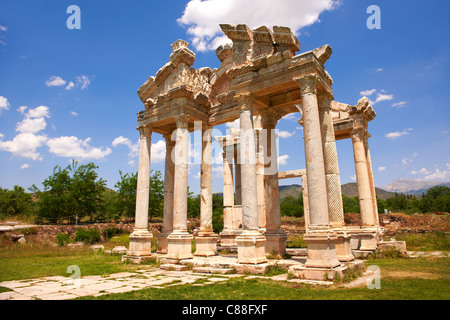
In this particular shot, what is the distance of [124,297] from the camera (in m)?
6.62

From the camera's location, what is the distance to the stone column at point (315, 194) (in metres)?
8.64

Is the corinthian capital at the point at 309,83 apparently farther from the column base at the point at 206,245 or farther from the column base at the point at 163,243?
the column base at the point at 163,243

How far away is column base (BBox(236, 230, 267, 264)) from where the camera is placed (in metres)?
9.90

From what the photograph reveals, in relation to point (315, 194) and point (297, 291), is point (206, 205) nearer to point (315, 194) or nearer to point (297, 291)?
point (315, 194)

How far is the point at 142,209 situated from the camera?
46.6 feet

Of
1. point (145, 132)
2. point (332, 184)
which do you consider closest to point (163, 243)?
point (145, 132)

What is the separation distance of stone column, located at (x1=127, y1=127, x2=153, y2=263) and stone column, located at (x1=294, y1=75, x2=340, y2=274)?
26.2 feet

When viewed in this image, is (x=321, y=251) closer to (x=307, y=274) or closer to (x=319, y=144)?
(x=307, y=274)

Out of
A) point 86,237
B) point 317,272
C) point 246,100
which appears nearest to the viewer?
point 317,272

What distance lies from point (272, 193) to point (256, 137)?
334 centimetres

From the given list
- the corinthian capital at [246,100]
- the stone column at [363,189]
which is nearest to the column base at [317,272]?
the corinthian capital at [246,100]

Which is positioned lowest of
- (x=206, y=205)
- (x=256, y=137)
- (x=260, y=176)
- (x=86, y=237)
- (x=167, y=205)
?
(x=86, y=237)

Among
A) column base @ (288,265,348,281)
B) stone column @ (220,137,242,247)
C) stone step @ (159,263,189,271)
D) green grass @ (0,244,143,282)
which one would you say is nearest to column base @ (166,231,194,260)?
stone step @ (159,263,189,271)

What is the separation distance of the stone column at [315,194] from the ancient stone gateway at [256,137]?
3cm
